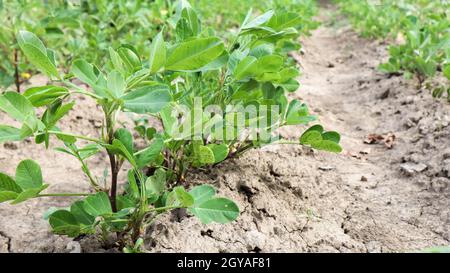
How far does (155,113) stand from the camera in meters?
1.54

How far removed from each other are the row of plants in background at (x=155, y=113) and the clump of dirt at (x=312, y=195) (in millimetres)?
143

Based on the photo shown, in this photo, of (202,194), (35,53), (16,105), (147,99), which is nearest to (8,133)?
(16,105)

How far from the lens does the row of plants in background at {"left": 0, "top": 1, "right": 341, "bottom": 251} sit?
3.97 ft

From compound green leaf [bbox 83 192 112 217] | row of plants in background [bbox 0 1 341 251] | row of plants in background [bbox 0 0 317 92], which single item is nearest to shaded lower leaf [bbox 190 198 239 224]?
row of plants in background [bbox 0 1 341 251]

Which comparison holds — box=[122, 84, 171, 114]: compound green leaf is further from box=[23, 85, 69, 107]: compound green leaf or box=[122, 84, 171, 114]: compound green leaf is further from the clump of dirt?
the clump of dirt

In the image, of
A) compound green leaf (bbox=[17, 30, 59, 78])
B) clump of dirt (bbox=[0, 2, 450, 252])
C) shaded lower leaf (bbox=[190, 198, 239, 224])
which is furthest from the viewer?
clump of dirt (bbox=[0, 2, 450, 252])

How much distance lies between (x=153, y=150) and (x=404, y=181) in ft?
4.46

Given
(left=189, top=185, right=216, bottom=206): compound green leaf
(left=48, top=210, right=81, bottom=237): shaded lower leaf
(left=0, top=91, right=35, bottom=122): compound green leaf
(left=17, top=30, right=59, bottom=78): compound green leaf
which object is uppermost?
(left=17, top=30, right=59, bottom=78): compound green leaf

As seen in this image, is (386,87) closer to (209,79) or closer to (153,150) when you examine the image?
(209,79)

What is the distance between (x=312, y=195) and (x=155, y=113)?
813 millimetres

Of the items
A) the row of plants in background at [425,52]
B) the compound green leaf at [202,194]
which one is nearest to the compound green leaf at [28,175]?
the compound green leaf at [202,194]

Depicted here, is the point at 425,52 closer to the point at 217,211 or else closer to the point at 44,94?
the point at 217,211

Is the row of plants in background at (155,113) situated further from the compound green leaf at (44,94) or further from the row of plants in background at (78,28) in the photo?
the row of plants in background at (78,28)

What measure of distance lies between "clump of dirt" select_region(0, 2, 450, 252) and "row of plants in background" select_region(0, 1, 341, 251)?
0.14 m
